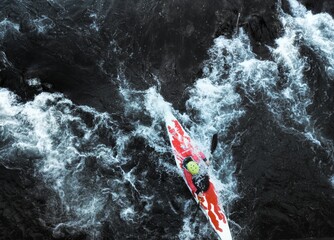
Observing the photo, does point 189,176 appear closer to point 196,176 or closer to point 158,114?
point 196,176

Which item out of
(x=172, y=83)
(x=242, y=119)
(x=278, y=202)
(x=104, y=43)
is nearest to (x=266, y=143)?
(x=242, y=119)

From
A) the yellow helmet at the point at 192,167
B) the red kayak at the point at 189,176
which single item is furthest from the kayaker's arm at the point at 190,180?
the yellow helmet at the point at 192,167

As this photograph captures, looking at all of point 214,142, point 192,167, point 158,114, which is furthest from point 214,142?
point 158,114

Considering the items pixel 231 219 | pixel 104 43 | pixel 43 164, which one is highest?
pixel 104 43

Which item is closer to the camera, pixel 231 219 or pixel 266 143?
pixel 231 219

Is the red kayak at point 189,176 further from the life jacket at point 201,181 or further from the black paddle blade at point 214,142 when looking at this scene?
the black paddle blade at point 214,142

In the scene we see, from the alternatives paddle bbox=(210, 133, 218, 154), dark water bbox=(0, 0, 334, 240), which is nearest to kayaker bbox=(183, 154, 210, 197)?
dark water bbox=(0, 0, 334, 240)

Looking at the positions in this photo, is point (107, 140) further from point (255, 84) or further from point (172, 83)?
point (255, 84)
